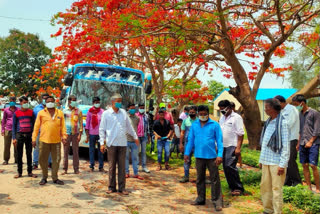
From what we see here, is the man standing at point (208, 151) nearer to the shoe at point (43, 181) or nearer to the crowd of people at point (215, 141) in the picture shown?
the crowd of people at point (215, 141)

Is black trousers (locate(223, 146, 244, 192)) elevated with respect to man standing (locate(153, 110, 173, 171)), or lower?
lower

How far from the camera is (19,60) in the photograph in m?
31.7

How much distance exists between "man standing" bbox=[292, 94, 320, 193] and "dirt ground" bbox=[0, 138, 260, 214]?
1918 mm

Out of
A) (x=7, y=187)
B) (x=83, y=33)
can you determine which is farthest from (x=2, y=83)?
(x=7, y=187)

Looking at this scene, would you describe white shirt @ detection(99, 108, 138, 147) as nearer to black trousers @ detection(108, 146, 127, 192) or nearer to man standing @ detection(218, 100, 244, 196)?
black trousers @ detection(108, 146, 127, 192)

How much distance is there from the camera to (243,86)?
12.8 meters

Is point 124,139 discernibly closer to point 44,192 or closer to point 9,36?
point 44,192

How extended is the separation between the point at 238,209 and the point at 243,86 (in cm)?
770

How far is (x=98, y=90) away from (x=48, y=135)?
12.8 feet

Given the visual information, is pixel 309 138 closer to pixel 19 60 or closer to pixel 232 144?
pixel 232 144

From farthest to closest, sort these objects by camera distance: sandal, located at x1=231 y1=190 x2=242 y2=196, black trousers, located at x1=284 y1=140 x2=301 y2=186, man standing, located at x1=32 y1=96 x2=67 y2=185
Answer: man standing, located at x1=32 y1=96 x2=67 y2=185 < black trousers, located at x1=284 y1=140 x2=301 y2=186 < sandal, located at x1=231 y1=190 x2=242 y2=196

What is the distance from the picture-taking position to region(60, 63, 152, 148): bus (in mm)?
10523

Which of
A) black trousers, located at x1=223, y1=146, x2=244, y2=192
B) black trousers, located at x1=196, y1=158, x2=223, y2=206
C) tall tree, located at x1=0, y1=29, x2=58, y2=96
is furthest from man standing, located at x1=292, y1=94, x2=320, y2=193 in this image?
tall tree, located at x1=0, y1=29, x2=58, y2=96

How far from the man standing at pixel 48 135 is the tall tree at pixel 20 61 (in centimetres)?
2621
